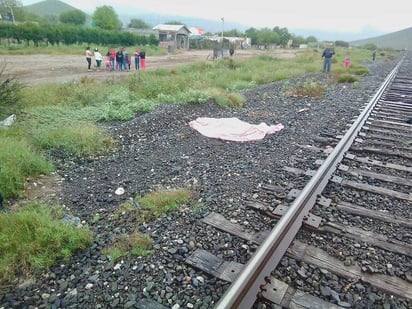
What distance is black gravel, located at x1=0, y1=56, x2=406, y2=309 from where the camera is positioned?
7.51ft

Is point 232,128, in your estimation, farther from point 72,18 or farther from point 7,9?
point 72,18

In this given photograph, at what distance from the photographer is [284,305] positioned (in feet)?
6.98

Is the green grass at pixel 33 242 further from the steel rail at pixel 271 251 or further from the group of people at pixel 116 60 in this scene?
the group of people at pixel 116 60

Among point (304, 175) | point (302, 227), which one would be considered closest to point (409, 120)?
point (304, 175)

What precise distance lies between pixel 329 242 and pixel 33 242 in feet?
8.38

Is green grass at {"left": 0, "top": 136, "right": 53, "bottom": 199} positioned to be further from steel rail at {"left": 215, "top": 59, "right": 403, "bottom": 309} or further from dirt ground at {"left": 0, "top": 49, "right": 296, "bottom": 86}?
dirt ground at {"left": 0, "top": 49, "right": 296, "bottom": 86}

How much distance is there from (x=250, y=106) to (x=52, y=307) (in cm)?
742

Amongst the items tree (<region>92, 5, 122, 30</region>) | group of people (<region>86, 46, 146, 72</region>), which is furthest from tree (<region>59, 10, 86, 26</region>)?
group of people (<region>86, 46, 146, 72</region>)

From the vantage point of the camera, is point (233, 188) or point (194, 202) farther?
point (233, 188)

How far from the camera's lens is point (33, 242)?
275 cm

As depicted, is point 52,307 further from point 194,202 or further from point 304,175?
point 304,175

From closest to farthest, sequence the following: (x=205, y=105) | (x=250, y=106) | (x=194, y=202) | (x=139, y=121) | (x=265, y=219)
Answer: (x=265, y=219)
(x=194, y=202)
(x=139, y=121)
(x=205, y=105)
(x=250, y=106)

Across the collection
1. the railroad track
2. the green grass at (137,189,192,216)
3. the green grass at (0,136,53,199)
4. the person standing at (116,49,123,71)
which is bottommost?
the person standing at (116,49,123,71)

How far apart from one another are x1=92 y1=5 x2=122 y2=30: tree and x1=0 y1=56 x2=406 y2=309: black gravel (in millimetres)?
85677
